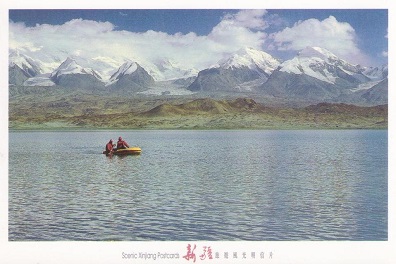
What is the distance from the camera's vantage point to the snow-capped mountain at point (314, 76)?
2788 centimetres

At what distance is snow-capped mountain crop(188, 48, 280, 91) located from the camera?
27895mm

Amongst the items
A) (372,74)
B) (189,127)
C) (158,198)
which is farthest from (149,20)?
(189,127)

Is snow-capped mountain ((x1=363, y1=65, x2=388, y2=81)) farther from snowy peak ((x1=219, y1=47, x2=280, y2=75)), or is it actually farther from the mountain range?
snowy peak ((x1=219, y1=47, x2=280, y2=75))

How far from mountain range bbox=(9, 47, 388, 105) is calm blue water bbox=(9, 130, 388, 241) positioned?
143 inches

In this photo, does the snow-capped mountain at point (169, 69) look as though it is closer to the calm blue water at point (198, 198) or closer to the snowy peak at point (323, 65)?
the calm blue water at point (198, 198)

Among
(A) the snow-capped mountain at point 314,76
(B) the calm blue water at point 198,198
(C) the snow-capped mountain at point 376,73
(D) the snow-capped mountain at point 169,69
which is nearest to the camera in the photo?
(B) the calm blue water at point 198,198

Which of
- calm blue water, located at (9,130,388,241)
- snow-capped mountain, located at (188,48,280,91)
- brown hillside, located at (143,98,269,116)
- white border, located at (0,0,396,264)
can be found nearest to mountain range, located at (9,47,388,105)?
snow-capped mountain, located at (188,48,280,91)

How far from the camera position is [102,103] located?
52.3 metres

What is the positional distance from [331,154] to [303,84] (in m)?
8.81

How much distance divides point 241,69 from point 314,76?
6.79 m

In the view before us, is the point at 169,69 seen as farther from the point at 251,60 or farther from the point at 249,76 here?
the point at 249,76
